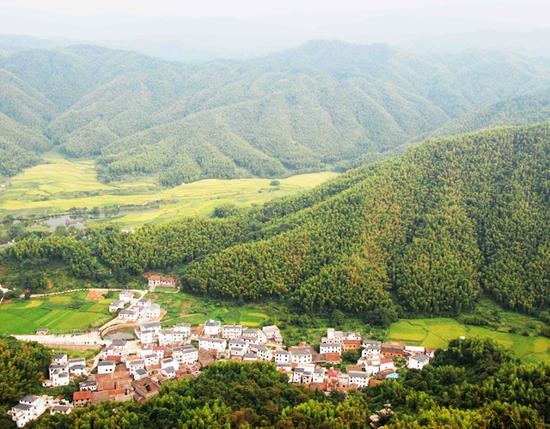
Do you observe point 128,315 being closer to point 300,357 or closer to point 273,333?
point 273,333

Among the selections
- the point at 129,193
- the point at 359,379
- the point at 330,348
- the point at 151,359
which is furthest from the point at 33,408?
the point at 129,193

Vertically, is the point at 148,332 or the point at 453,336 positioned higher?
the point at 148,332

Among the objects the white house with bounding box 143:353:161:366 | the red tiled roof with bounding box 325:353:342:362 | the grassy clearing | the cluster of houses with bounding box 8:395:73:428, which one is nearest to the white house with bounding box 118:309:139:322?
the grassy clearing

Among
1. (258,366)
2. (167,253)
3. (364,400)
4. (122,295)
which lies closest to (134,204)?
(167,253)

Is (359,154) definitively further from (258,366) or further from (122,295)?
(258,366)

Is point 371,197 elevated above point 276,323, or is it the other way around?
point 371,197

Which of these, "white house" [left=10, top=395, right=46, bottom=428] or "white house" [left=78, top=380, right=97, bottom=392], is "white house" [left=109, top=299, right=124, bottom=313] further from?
"white house" [left=10, top=395, right=46, bottom=428]
